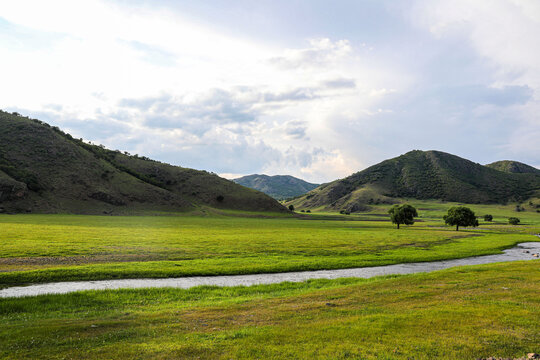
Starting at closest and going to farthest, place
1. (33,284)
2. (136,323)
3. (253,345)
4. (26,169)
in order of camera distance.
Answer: (253,345) → (136,323) → (33,284) → (26,169)


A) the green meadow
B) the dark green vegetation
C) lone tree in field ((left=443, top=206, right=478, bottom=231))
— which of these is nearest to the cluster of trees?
lone tree in field ((left=443, top=206, right=478, bottom=231))

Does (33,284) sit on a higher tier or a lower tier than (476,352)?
lower

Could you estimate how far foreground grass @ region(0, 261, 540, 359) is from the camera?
11.1 m

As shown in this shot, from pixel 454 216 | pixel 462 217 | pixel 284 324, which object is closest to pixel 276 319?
pixel 284 324

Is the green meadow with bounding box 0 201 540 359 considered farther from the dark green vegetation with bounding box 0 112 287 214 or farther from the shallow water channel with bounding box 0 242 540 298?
the dark green vegetation with bounding box 0 112 287 214

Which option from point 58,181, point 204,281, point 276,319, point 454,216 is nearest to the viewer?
point 276,319

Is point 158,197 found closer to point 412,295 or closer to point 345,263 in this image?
point 345,263

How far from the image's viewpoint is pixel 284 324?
14.2 metres

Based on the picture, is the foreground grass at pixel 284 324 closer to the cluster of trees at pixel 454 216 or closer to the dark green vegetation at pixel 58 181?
the cluster of trees at pixel 454 216

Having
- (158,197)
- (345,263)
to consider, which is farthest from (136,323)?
(158,197)

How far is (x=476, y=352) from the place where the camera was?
1084 cm

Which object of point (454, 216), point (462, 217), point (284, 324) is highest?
point (454, 216)

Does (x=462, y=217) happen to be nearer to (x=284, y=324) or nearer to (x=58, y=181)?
(x=284, y=324)

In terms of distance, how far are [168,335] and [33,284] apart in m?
21.2
